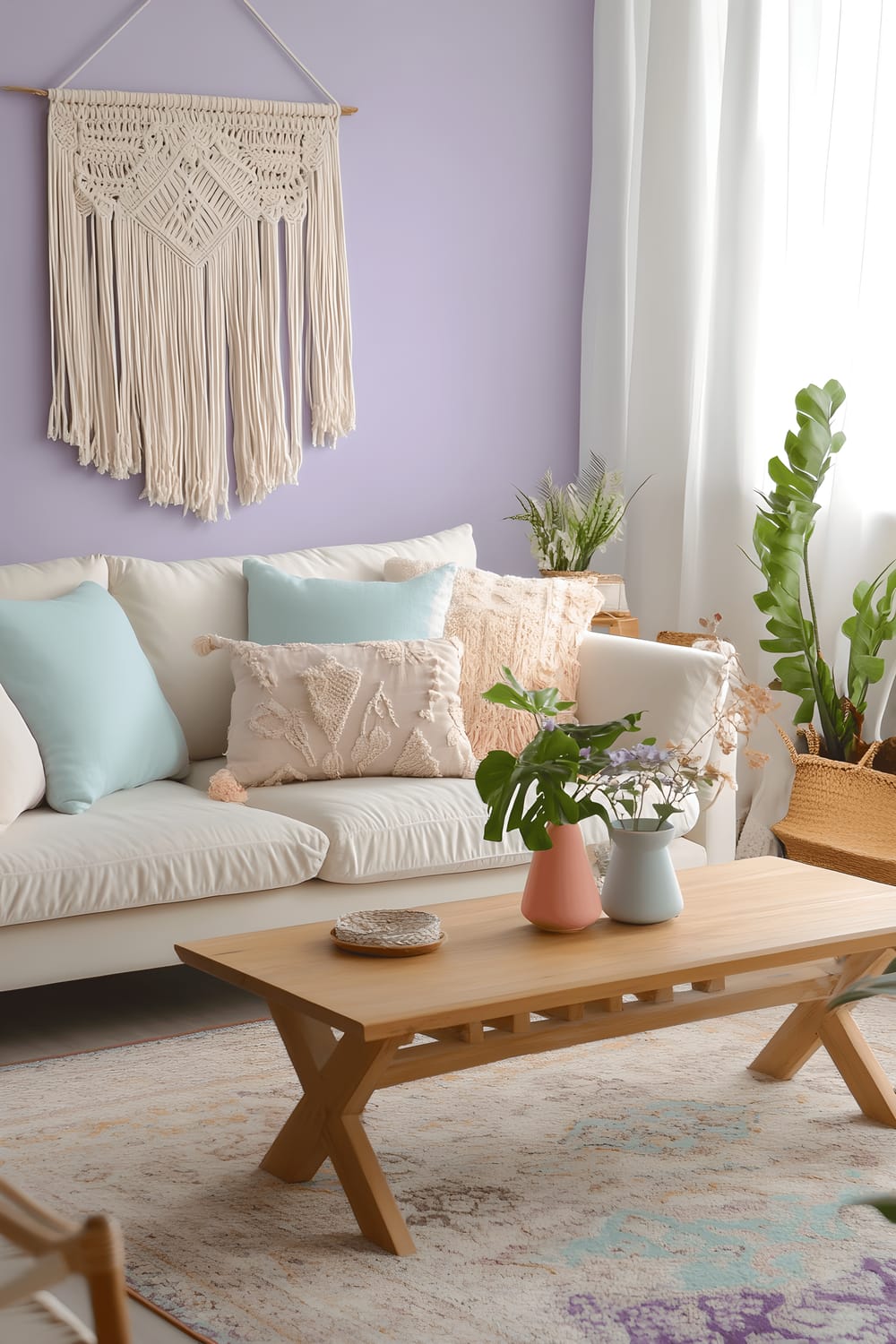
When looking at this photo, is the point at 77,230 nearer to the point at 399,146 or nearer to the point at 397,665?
the point at 399,146

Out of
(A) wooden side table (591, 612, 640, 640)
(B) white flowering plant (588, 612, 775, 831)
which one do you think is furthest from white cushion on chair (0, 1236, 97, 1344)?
(A) wooden side table (591, 612, 640, 640)

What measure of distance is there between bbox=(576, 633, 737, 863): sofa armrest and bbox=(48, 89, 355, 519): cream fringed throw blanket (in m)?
1.08

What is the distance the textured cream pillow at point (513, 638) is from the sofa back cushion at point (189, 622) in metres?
0.54

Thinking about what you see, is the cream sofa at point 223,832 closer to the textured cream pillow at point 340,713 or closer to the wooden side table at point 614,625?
the textured cream pillow at point 340,713

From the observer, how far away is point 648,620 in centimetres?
458

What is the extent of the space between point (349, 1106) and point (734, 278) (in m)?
2.91

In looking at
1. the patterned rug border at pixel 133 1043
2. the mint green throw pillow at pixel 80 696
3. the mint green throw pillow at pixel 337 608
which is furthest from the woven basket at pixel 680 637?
the patterned rug border at pixel 133 1043

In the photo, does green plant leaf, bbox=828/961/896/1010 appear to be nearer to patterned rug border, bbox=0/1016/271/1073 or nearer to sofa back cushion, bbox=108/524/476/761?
patterned rug border, bbox=0/1016/271/1073

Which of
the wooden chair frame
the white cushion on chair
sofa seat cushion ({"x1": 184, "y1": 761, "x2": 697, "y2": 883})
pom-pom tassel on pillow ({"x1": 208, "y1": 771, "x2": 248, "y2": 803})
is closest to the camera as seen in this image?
the wooden chair frame

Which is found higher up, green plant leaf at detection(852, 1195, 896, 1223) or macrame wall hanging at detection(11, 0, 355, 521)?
macrame wall hanging at detection(11, 0, 355, 521)

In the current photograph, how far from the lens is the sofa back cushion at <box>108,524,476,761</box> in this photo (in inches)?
141

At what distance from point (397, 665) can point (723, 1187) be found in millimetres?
1490

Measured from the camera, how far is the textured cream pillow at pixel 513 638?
3.60 m

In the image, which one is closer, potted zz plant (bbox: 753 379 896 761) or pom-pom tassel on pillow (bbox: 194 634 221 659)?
pom-pom tassel on pillow (bbox: 194 634 221 659)
